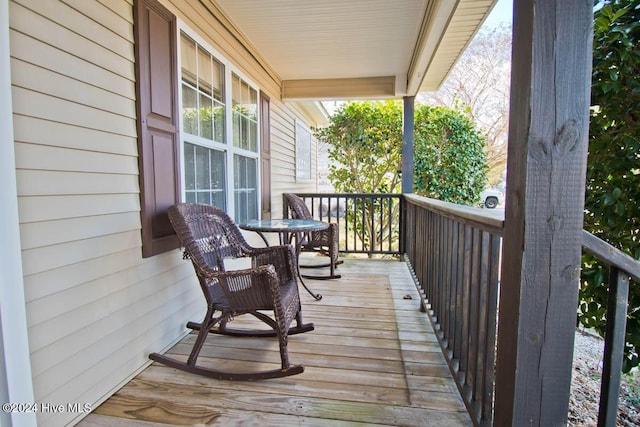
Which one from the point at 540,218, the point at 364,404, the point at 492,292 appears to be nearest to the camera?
the point at 540,218

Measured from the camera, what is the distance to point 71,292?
1549mm

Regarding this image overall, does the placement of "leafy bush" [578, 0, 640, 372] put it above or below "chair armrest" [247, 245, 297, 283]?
above

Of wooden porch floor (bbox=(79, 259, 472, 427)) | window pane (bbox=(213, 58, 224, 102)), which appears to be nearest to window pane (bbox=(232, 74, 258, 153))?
window pane (bbox=(213, 58, 224, 102))

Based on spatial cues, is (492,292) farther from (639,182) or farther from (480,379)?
(639,182)

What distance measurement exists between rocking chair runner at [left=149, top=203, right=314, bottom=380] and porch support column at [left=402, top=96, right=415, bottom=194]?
3.04m

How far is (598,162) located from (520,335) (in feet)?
4.49

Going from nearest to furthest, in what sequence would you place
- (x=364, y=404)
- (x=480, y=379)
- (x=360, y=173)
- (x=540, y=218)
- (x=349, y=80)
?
(x=540, y=218) → (x=480, y=379) → (x=364, y=404) → (x=349, y=80) → (x=360, y=173)

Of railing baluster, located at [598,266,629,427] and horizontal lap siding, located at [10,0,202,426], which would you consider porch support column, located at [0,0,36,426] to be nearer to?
horizontal lap siding, located at [10,0,202,426]

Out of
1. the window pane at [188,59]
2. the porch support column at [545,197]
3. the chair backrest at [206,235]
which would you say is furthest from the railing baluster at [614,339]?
the window pane at [188,59]

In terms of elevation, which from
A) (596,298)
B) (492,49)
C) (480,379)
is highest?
(492,49)

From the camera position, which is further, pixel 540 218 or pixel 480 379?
pixel 480 379

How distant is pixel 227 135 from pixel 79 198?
5.75ft

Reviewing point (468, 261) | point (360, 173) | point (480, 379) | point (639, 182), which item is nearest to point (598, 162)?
point (639, 182)

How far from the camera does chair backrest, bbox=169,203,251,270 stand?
1.96 metres
